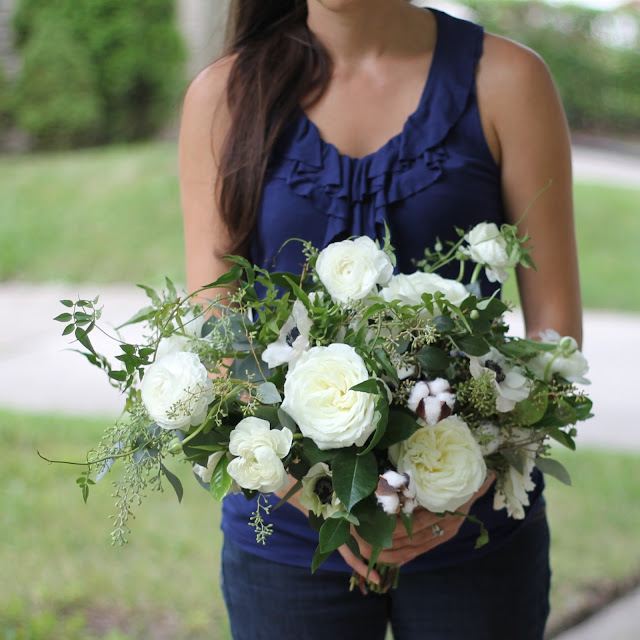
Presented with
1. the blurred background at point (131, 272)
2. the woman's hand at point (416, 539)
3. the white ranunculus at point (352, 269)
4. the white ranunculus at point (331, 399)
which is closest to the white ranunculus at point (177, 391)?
the white ranunculus at point (331, 399)

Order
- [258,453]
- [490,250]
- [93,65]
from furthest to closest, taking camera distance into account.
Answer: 1. [93,65]
2. [490,250]
3. [258,453]

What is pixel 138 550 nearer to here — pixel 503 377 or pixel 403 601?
pixel 403 601

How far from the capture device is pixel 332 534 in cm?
124

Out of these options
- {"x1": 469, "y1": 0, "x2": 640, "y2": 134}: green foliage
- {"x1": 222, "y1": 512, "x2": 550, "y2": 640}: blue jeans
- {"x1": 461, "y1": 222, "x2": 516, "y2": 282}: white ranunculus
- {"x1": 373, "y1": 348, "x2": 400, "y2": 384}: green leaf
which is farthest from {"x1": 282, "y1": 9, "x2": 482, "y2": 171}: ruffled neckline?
{"x1": 469, "y1": 0, "x2": 640, "y2": 134}: green foliage

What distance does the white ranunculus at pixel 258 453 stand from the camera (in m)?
1.20

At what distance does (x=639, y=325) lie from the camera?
20.9 feet

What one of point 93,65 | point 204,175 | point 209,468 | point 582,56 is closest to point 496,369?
point 209,468

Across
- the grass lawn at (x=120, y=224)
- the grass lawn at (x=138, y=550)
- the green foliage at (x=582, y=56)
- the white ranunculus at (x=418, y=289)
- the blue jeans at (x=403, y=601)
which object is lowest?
the grass lawn at (x=120, y=224)

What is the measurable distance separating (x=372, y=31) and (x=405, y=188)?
34cm

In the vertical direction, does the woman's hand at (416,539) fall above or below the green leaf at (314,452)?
below

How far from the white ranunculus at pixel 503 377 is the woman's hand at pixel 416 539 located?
19cm

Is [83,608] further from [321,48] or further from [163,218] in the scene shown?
[163,218]

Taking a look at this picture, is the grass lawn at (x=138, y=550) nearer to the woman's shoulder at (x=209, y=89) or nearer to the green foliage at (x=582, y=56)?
the woman's shoulder at (x=209, y=89)

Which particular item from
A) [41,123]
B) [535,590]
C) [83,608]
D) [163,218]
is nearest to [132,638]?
[83,608]
